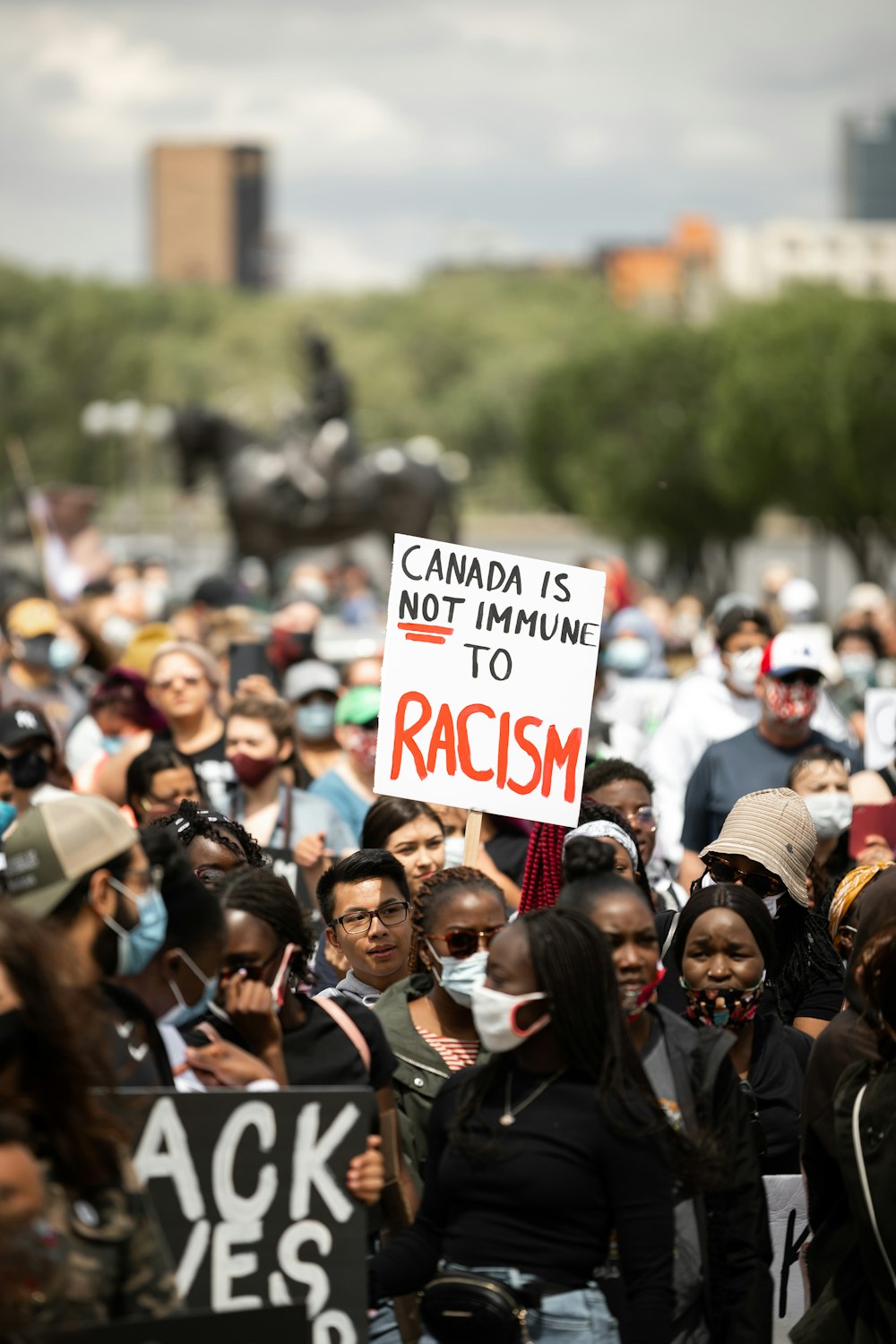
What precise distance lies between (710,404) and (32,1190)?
6351 centimetres

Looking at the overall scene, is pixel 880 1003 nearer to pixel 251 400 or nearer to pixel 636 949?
pixel 636 949

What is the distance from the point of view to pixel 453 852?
21.9 ft

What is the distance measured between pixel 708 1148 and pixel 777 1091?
961mm

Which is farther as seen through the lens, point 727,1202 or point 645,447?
point 645,447

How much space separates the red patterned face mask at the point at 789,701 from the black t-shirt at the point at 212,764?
185 cm

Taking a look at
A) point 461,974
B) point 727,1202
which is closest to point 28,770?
point 461,974

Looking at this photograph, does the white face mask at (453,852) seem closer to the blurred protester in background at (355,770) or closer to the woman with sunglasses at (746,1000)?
the blurred protester in background at (355,770)

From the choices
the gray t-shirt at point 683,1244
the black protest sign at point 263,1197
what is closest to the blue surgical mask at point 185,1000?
the black protest sign at point 263,1197

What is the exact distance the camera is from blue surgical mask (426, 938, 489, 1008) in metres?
4.49

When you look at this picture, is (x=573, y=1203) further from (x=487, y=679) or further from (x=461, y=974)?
(x=487, y=679)

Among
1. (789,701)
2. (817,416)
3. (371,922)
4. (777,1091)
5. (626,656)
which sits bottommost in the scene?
(817,416)

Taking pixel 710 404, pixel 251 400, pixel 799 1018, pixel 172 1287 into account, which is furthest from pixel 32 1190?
pixel 251 400

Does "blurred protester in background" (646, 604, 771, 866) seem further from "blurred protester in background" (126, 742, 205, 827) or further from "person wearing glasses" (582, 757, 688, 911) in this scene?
"blurred protester in background" (126, 742, 205, 827)

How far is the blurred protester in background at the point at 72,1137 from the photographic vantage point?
2.96m
